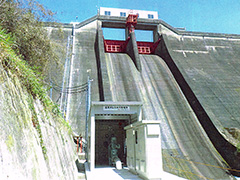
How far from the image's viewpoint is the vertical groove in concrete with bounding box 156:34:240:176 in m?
11.8

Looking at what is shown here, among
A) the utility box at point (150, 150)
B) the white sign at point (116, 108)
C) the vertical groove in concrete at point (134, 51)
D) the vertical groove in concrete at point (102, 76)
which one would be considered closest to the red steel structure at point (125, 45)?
the vertical groove in concrete at point (134, 51)

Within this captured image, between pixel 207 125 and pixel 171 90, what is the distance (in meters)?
5.58

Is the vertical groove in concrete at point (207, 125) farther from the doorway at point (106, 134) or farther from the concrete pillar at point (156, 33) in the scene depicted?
the doorway at point (106, 134)

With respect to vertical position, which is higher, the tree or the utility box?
the tree

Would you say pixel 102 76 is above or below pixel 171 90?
above

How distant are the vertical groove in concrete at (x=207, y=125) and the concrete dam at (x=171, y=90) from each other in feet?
0.20

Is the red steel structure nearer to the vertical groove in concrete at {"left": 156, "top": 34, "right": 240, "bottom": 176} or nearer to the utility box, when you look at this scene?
the vertical groove in concrete at {"left": 156, "top": 34, "right": 240, "bottom": 176}

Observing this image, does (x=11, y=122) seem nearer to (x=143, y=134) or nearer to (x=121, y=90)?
(x=143, y=134)

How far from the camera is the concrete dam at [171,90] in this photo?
37.9 feet

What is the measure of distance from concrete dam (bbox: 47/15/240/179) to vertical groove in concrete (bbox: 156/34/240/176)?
0.20ft

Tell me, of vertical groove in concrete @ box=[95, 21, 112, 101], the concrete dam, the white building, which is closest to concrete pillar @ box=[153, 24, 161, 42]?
the concrete dam

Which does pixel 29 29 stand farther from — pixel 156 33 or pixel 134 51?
pixel 156 33

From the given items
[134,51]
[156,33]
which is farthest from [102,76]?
[156,33]

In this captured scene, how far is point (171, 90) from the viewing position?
62.5 ft
